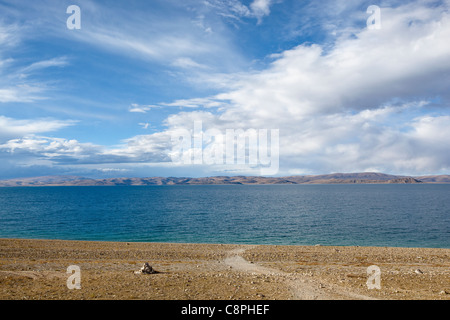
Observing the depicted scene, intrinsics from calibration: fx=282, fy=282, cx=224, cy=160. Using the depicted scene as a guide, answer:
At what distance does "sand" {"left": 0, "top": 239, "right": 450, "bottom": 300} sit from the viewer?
1683 cm

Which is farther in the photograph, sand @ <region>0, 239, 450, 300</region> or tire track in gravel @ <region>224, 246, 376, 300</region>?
sand @ <region>0, 239, 450, 300</region>

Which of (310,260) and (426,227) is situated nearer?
(310,260)

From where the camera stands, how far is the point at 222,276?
70.8ft

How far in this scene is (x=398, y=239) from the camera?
2057 inches

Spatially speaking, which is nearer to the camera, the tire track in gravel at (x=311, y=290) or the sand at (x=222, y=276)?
the tire track in gravel at (x=311, y=290)

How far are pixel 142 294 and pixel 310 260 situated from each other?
68.4ft

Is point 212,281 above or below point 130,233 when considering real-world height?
above

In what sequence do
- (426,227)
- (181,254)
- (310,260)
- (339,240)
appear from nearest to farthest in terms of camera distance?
(310,260) < (181,254) < (339,240) < (426,227)

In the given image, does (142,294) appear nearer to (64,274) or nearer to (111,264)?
(64,274)

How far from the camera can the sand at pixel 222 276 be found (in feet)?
55.2

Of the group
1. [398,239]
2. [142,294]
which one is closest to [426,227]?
[398,239]

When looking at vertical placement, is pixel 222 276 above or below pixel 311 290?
below

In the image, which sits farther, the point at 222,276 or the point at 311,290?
the point at 222,276
